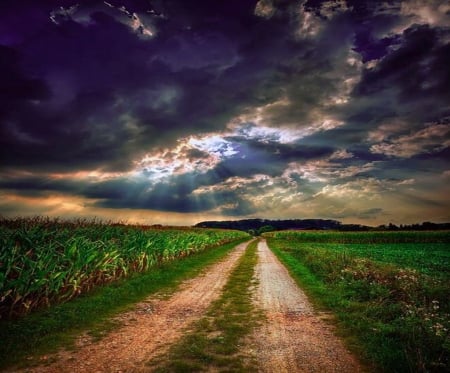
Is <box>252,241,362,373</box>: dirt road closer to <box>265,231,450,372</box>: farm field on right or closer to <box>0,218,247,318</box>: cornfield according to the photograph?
<box>265,231,450,372</box>: farm field on right

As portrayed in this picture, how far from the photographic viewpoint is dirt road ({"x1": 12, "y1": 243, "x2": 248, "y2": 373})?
5438 millimetres

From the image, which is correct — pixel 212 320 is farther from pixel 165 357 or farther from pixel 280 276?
pixel 280 276

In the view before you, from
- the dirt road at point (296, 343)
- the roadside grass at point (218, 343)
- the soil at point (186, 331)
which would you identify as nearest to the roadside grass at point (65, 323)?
the soil at point (186, 331)

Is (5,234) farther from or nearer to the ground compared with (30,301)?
farther from the ground

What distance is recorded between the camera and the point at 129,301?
1037 centimetres

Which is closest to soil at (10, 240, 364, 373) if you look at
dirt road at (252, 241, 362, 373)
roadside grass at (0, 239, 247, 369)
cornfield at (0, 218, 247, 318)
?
dirt road at (252, 241, 362, 373)

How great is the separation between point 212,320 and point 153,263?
10.3 meters

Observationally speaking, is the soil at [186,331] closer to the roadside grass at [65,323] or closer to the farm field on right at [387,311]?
the roadside grass at [65,323]

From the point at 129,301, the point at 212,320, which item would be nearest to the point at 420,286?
the point at 212,320

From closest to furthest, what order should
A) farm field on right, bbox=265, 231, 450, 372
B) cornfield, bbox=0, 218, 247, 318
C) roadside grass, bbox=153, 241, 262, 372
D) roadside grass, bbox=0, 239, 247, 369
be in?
roadside grass, bbox=153, 241, 262, 372
farm field on right, bbox=265, 231, 450, 372
roadside grass, bbox=0, 239, 247, 369
cornfield, bbox=0, 218, 247, 318

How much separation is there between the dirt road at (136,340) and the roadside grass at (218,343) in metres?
0.32

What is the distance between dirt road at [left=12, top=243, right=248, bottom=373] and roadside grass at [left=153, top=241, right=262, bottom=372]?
1.04 ft

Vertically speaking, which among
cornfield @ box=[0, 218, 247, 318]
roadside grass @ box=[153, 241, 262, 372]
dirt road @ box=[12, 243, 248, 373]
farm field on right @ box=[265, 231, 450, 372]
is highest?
cornfield @ box=[0, 218, 247, 318]

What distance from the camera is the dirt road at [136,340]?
214 inches
